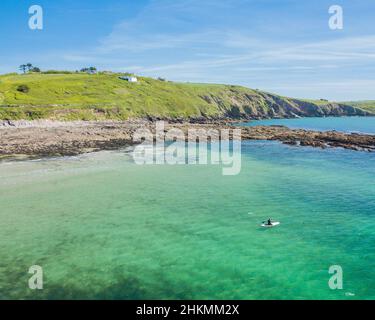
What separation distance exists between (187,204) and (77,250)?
1334cm

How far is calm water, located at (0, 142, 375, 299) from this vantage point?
64.3 ft

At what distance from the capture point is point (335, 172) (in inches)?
2029

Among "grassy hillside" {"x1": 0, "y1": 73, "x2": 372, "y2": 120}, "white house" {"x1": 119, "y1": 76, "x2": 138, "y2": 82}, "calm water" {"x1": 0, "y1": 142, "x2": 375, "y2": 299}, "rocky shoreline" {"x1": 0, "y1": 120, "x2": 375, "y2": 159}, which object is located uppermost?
"white house" {"x1": 119, "y1": 76, "x2": 138, "y2": 82}

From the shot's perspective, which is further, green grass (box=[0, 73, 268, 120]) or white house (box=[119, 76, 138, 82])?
white house (box=[119, 76, 138, 82])

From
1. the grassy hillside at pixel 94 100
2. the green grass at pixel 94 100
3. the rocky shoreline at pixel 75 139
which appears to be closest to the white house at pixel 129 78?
the green grass at pixel 94 100

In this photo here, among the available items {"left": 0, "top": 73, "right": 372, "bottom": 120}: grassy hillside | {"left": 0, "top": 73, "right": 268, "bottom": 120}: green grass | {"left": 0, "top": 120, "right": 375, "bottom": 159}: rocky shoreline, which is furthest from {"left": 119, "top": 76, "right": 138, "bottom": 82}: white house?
{"left": 0, "top": 120, "right": 375, "bottom": 159}: rocky shoreline

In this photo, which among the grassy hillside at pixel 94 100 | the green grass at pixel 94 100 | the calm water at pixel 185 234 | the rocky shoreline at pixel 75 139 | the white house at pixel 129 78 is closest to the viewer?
the calm water at pixel 185 234

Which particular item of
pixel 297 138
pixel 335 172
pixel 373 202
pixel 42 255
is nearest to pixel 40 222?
pixel 42 255

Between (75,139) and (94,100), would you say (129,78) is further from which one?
(75,139)

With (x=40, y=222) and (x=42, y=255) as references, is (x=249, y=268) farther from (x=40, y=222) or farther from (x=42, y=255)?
(x=40, y=222)

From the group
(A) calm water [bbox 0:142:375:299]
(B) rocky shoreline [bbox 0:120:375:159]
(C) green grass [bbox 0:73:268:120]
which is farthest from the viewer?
(C) green grass [bbox 0:73:268:120]

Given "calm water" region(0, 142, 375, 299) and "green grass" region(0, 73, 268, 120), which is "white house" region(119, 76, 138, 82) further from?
"calm water" region(0, 142, 375, 299)

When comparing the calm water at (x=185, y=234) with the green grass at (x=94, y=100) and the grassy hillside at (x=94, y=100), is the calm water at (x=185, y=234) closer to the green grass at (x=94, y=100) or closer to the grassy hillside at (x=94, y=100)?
the green grass at (x=94, y=100)

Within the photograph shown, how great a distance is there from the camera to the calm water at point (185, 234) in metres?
19.6
